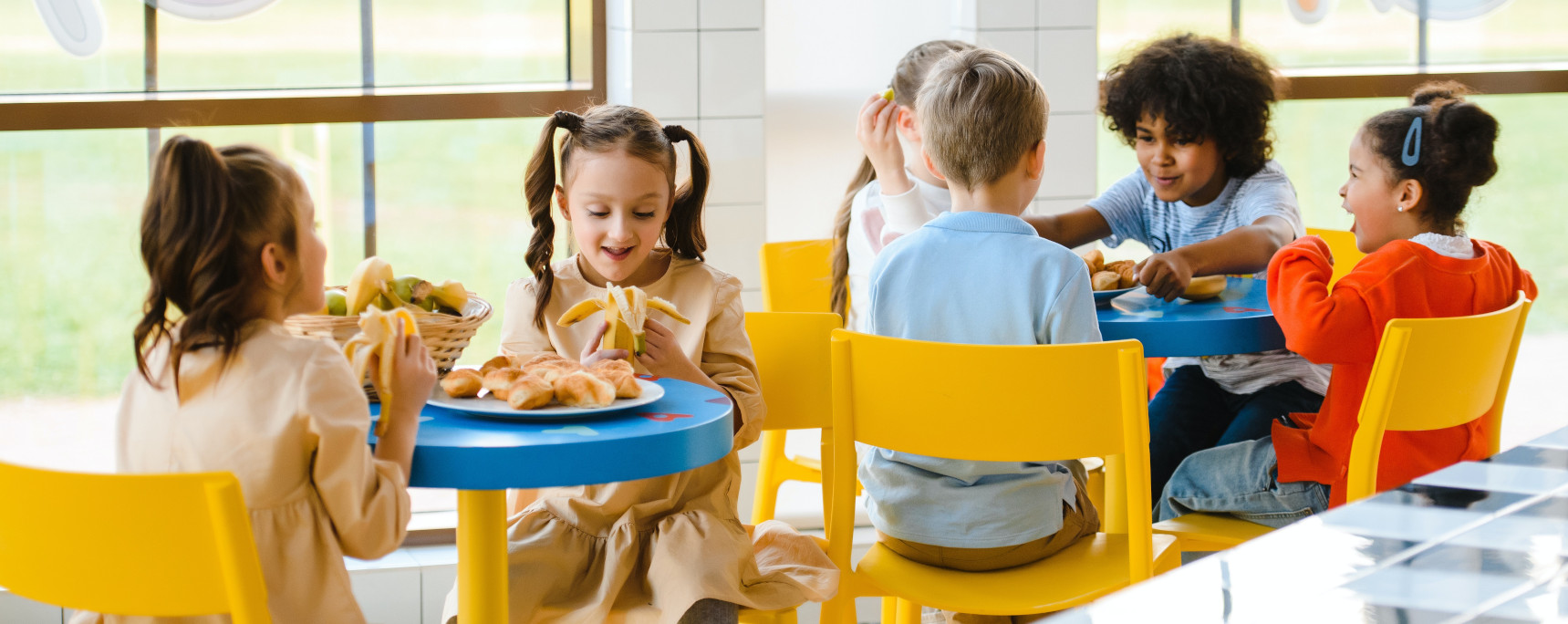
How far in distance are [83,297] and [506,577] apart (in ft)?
6.05

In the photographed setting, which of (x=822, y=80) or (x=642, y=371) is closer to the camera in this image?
(x=642, y=371)

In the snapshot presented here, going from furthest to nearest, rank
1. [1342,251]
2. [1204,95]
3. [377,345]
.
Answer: [1342,251]
[1204,95]
[377,345]

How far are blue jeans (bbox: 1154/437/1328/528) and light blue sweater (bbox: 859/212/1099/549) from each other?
10.6 inches

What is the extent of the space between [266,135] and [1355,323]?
231 cm

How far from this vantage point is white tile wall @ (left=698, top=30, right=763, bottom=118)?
9.49ft

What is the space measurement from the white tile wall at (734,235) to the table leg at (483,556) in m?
1.52

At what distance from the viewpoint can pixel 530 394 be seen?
1409mm

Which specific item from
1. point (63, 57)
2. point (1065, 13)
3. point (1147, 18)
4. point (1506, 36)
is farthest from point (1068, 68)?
point (63, 57)

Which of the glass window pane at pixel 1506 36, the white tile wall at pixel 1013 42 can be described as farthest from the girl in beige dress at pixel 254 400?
the glass window pane at pixel 1506 36

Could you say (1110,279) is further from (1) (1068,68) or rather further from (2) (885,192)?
(1) (1068,68)

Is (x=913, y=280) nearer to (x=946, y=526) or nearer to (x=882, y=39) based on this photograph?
(x=946, y=526)

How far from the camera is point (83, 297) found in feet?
9.25

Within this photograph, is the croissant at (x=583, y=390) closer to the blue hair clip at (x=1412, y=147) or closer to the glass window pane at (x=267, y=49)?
the blue hair clip at (x=1412, y=147)

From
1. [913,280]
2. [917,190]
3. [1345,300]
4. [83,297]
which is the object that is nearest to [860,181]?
[917,190]
